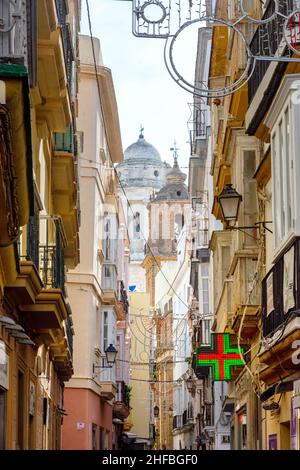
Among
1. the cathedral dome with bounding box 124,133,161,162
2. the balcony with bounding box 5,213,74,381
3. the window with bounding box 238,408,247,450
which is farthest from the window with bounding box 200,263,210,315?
the cathedral dome with bounding box 124,133,161,162

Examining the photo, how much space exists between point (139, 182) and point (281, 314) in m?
99.9

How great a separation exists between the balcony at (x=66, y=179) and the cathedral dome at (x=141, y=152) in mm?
92142

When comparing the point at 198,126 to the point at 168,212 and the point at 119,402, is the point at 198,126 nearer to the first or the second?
the point at 119,402

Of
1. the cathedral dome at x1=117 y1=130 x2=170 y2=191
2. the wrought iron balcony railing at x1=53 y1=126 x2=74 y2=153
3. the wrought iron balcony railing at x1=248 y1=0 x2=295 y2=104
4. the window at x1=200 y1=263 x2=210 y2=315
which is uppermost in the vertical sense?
the cathedral dome at x1=117 y1=130 x2=170 y2=191

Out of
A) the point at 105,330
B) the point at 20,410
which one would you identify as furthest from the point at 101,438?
the point at 20,410

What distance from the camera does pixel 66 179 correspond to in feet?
66.2

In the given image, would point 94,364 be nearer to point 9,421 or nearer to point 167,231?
point 9,421

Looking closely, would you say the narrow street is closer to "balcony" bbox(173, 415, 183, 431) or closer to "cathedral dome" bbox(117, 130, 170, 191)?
"balcony" bbox(173, 415, 183, 431)

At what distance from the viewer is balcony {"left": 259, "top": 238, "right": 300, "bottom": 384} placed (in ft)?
38.7

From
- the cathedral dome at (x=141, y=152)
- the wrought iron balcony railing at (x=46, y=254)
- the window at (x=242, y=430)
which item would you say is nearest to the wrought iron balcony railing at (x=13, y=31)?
the wrought iron balcony railing at (x=46, y=254)

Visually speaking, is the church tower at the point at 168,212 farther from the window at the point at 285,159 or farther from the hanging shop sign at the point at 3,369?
the hanging shop sign at the point at 3,369

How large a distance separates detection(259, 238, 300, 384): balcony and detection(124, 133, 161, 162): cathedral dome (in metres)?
101

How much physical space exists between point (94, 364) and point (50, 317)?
650 inches
